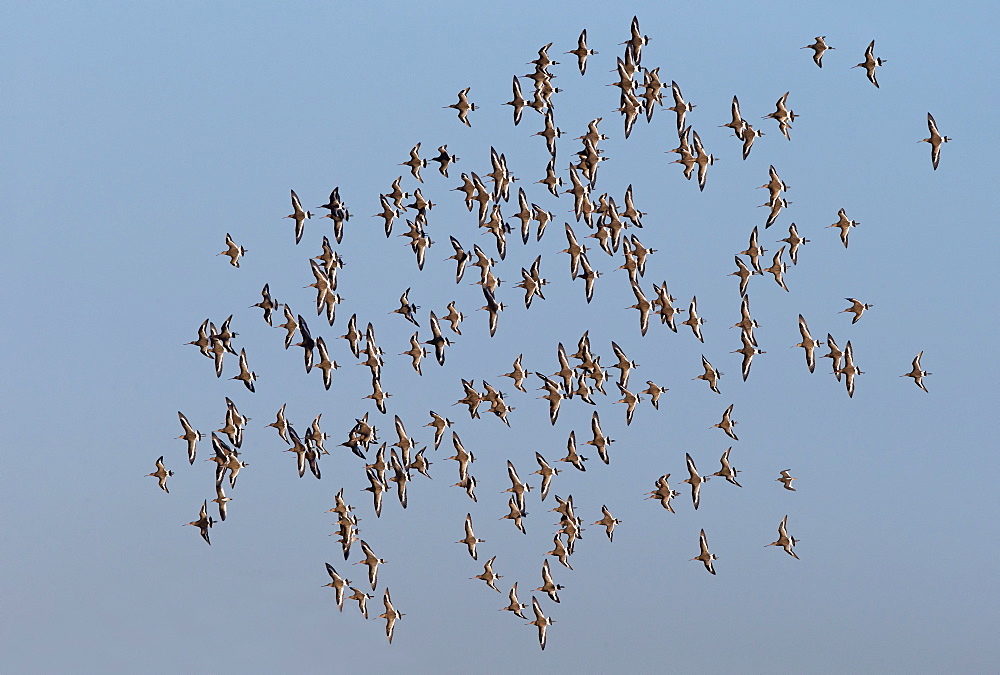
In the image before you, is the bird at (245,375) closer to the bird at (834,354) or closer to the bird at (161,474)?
the bird at (161,474)

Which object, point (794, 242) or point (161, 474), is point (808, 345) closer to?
point (794, 242)

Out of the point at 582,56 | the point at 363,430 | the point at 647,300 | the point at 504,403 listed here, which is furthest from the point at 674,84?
the point at 363,430

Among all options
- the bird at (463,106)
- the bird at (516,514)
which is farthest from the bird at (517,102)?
the bird at (516,514)

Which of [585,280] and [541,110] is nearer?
[541,110]

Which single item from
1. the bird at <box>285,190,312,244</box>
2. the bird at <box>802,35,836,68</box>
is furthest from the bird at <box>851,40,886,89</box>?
the bird at <box>285,190,312,244</box>

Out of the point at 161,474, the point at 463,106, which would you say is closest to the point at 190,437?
the point at 161,474

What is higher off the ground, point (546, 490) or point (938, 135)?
point (938, 135)

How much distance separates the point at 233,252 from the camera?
52.0 metres

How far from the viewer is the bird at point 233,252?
170ft

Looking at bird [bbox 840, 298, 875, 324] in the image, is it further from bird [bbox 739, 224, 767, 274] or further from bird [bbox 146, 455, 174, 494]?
bird [bbox 146, 455, 174, 494]

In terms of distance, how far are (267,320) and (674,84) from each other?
58.0 ft

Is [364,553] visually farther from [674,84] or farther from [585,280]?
[674,84]

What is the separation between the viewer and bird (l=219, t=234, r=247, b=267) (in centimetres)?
5177

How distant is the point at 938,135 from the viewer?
52.5 metres
